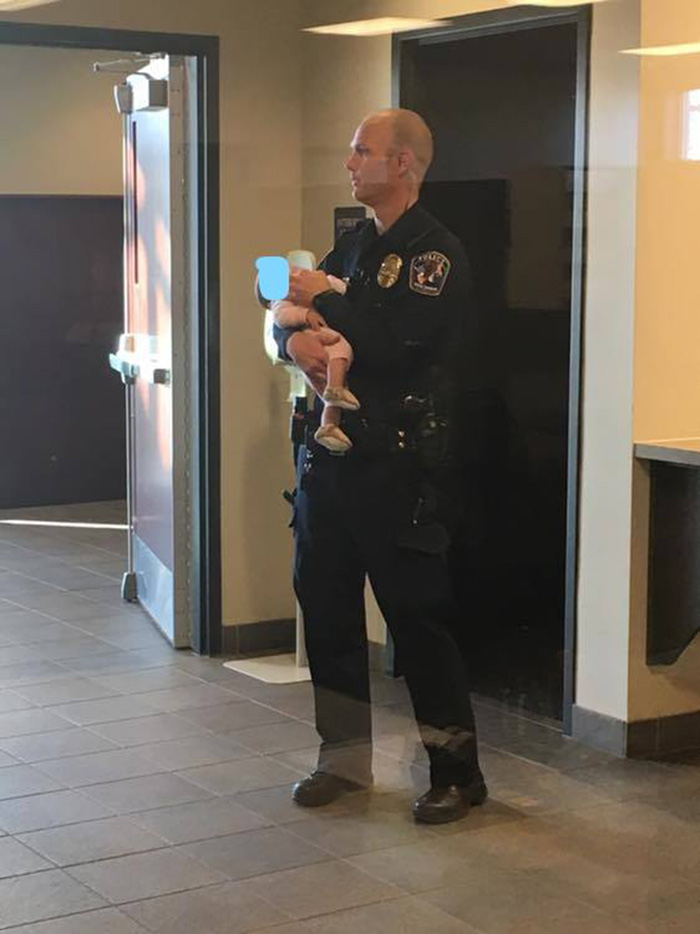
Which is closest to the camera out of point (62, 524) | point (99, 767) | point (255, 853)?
point (255, 853)

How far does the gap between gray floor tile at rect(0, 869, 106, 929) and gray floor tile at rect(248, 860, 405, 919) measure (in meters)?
0.34

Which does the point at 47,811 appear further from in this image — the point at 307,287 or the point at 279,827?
the point at 307,287

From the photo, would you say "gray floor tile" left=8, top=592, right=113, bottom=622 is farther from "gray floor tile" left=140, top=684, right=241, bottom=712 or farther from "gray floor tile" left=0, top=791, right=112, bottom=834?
"gray floor tile" left=0, top=791, right=112, bottom=834

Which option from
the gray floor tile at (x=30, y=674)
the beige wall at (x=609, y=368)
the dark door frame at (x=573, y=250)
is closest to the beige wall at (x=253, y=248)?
the gray floor tile at (x=30, y=674)

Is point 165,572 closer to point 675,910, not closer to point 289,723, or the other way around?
point 289,723

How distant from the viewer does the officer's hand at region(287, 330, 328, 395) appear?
145 inches

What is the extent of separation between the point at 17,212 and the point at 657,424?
481cm

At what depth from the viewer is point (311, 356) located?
12.2ft

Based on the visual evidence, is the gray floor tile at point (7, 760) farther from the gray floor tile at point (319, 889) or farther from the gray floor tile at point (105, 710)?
the gray floor tile at point (319, 889)

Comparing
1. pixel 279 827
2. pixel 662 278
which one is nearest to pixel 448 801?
pixel 279 827

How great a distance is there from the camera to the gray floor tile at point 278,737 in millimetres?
4121

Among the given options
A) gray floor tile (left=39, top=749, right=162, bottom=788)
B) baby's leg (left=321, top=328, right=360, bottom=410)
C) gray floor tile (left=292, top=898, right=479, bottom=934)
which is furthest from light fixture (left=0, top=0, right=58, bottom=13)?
gray floor tile (left=292, top=898, right=479, bottom=934)

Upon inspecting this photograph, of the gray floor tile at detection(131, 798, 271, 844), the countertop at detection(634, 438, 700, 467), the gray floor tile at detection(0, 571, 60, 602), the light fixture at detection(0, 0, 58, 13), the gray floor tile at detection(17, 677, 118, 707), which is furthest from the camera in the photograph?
the gray floor tile at detection(0, 571, 60, 602)

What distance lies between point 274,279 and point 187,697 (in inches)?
49.9
